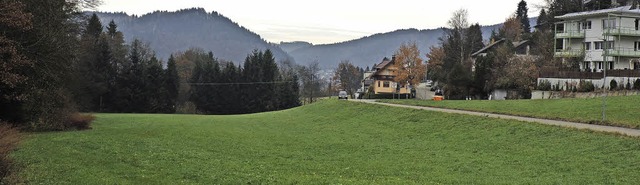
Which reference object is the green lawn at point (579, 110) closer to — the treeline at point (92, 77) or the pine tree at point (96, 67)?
the treeline at point (92, 77)

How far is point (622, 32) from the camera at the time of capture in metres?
61.3

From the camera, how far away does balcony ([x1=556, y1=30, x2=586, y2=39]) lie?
67125mm

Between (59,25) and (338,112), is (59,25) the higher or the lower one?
the higher one

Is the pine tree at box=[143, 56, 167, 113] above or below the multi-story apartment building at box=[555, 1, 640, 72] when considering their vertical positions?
below

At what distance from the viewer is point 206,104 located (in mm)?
101312

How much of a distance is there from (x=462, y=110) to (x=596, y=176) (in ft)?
73.7

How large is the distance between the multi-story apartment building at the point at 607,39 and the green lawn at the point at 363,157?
39405mm

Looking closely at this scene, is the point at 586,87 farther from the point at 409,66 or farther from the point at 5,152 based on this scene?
the point at 5,152

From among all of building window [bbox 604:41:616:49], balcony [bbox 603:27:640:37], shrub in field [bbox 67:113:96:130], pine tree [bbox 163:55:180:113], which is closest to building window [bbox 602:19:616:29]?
balcony [bbox 603:27:640:37]

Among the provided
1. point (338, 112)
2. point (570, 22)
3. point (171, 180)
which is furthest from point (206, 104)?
point (171, 180)

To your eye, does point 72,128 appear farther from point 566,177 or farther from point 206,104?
point 206,104

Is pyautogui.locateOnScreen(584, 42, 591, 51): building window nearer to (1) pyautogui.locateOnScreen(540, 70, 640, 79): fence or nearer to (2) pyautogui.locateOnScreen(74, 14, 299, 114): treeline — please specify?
(1) pyautogui.locateOnScreen(540, 70, 640, 79): fence

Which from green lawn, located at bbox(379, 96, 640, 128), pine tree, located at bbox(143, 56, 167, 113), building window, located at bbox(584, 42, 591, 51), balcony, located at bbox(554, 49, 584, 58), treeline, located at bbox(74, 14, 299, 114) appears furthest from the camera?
pine tree, located at bbox(143, 56, 167, 113)

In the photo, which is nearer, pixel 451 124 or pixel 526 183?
pixel 526 183
